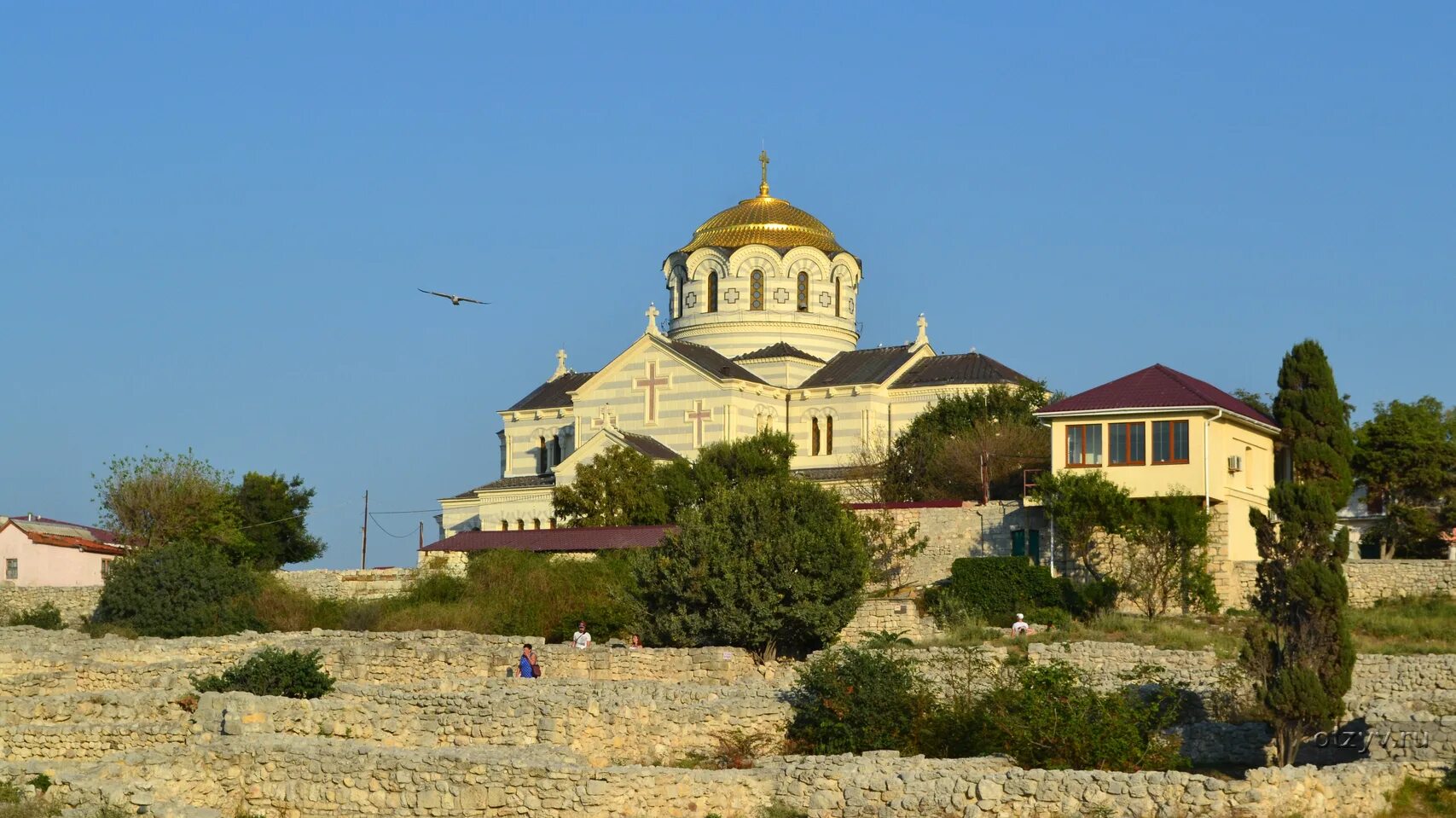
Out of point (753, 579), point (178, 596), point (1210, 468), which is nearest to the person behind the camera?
point (753, 579)

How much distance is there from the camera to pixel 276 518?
185 ft

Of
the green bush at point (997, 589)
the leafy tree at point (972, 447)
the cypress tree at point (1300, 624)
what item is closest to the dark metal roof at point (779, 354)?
the leafy tree at point (972, 447)

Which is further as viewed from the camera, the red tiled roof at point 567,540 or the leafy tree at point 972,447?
the leafy tree at point 972,447

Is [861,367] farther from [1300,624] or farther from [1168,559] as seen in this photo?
[1300,624]

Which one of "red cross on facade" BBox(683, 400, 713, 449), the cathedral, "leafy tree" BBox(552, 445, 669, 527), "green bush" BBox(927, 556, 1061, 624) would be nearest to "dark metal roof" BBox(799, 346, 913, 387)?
the cathedral

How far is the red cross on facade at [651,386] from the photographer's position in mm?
59719

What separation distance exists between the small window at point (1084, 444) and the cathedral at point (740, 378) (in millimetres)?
15800

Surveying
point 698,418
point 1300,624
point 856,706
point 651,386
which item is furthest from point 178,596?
point 651,386

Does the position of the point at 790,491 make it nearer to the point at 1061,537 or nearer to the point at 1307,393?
the point at 1061,537

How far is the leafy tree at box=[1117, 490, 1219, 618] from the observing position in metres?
35.2

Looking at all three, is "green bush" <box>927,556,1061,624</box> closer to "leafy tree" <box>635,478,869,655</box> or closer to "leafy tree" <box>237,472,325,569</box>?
"leafy tree" <box>635,478,869,655</box>

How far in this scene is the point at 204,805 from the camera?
18.8 metres

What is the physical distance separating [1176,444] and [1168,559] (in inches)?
102

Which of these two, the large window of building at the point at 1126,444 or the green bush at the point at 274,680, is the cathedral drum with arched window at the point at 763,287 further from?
the green bush at the point at 274,680
